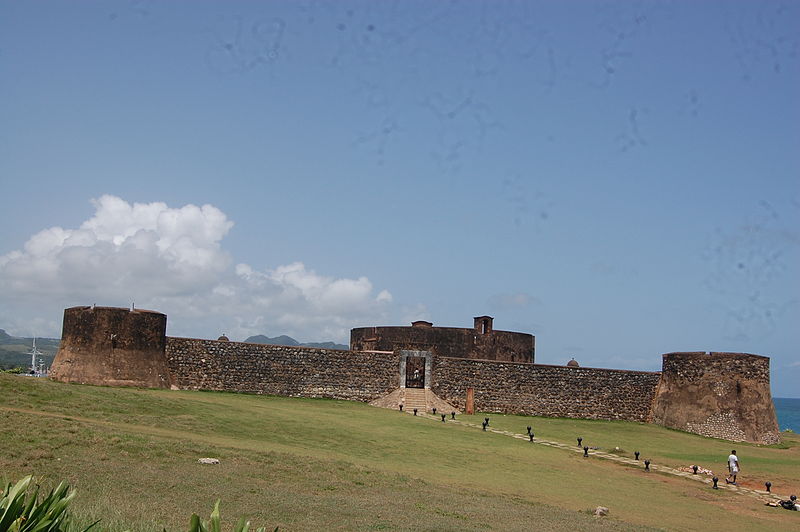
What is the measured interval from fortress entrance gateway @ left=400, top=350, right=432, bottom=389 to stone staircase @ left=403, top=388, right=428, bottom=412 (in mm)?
411

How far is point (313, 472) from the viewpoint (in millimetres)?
14133

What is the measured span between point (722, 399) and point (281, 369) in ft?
65.1

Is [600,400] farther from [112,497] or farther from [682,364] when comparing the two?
[112,497]

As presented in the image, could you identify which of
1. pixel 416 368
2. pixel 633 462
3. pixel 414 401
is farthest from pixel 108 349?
pixel 633 462

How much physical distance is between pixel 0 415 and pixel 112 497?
6542 millimetres

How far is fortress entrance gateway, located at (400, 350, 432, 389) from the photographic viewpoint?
31.2 meters

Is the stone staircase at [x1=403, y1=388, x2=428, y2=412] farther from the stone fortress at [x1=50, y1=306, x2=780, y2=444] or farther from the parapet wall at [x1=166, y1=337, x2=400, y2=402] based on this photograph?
the parapet wall at [x1=166, y1=337, x2=400, y2=402]

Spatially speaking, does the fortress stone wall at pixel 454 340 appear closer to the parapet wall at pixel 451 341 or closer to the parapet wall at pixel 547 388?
the parapet wall at pixel 451 341

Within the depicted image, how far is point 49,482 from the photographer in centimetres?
1068

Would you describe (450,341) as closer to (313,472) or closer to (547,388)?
(547,388)

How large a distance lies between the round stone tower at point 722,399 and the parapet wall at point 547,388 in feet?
4.24

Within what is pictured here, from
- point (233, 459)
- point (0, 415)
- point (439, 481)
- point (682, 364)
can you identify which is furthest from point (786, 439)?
point (0, 415)

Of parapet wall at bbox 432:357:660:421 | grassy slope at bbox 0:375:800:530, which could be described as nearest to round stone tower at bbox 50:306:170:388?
grassy slope at bbox 0:375:800:530

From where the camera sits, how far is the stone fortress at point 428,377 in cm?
2592
